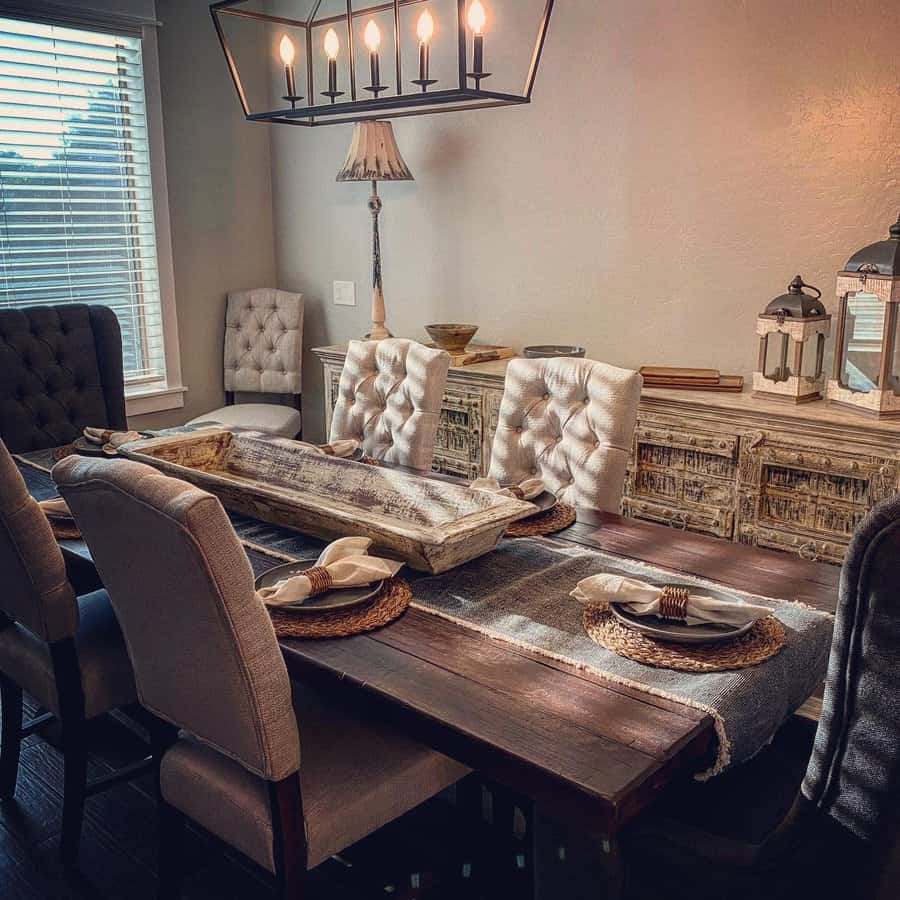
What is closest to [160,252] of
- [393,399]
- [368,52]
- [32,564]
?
[368,52]

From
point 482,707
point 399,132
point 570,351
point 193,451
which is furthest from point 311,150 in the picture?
point 482,707

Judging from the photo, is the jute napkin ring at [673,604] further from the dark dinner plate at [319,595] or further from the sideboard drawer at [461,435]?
the sideboard drawer at [461,435]

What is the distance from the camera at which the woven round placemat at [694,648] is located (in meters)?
1.41

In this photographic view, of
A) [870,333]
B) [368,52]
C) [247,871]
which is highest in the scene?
[368,52]

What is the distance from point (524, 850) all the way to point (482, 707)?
842 mm

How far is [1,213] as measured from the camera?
373 cm

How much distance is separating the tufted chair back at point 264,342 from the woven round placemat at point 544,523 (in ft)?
8.26

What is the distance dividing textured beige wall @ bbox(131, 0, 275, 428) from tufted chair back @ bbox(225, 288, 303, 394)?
101 mm

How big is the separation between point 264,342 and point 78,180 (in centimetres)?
108

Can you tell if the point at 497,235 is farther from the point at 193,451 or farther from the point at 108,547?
the point at 108,547

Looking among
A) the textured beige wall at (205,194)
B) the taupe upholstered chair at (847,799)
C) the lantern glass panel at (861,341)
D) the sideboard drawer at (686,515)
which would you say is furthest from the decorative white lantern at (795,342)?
the textured beige wall at (205,194)

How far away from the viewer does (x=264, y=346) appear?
177 inches

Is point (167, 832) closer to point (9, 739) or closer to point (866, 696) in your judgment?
point (9, 739)

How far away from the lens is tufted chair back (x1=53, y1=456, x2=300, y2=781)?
1.32 metres
